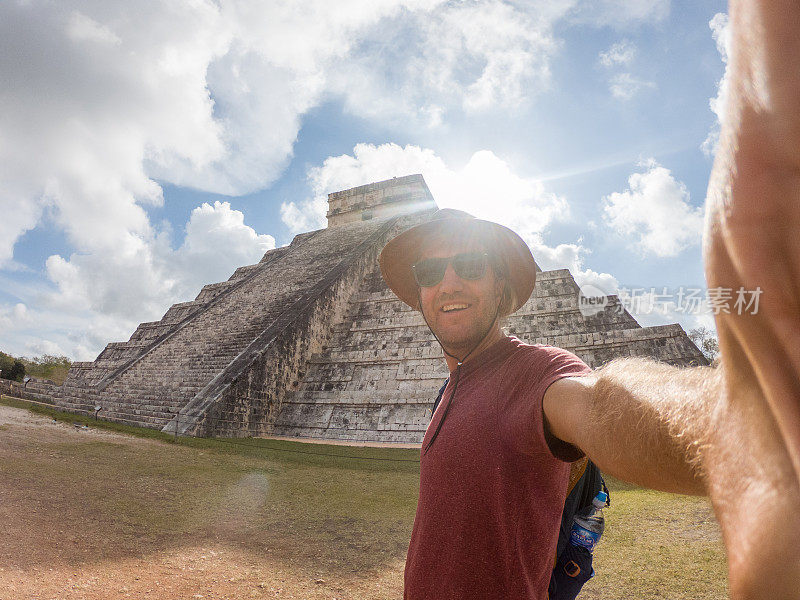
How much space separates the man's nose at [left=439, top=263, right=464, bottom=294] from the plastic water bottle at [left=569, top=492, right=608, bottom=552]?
2.87 feet

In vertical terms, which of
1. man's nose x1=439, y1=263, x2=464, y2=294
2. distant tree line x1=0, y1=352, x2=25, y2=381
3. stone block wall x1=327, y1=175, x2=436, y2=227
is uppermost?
stone block wall x1=327, y1=175, x2=436, y2=227

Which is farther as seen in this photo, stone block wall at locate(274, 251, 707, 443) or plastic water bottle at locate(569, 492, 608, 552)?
stone block wall at locate(274, 251, 707, 443)

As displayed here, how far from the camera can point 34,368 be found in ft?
63.8

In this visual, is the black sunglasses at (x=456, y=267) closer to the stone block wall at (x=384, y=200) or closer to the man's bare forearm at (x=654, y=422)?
the man's bare forearm at (x=654, y=422)

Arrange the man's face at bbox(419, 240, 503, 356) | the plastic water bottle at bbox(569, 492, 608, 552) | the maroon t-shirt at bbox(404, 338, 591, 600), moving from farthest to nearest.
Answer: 1. the man's face at bbox(419, 240, 503, 356)
2. the plastic water bottle at bbox(569, 492, 608, 552)
3. the maroon t-shirt at bbox(404, 338, 591, 600)

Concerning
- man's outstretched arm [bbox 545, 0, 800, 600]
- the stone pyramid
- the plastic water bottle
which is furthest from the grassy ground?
the stone pyramid

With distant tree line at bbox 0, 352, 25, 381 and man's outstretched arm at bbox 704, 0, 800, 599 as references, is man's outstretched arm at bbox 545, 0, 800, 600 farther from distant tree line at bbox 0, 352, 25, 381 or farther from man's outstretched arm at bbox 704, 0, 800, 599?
distant tree line at bbox 0, 352, 25, 381

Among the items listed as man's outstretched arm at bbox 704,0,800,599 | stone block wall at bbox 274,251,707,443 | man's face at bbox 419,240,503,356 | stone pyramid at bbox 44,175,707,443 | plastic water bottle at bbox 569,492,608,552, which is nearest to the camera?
man's outstretched arm at bbox 704,0,800,599

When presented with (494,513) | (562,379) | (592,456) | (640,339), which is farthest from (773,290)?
(640,339)

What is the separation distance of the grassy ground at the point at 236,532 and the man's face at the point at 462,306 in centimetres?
141

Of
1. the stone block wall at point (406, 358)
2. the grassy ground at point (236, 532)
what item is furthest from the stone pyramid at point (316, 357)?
the grassy ground at point (236, 532)

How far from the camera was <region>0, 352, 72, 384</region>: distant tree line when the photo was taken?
57.5ft

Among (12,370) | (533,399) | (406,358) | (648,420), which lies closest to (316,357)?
(406,358)

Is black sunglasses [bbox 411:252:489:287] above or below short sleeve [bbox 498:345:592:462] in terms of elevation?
above
